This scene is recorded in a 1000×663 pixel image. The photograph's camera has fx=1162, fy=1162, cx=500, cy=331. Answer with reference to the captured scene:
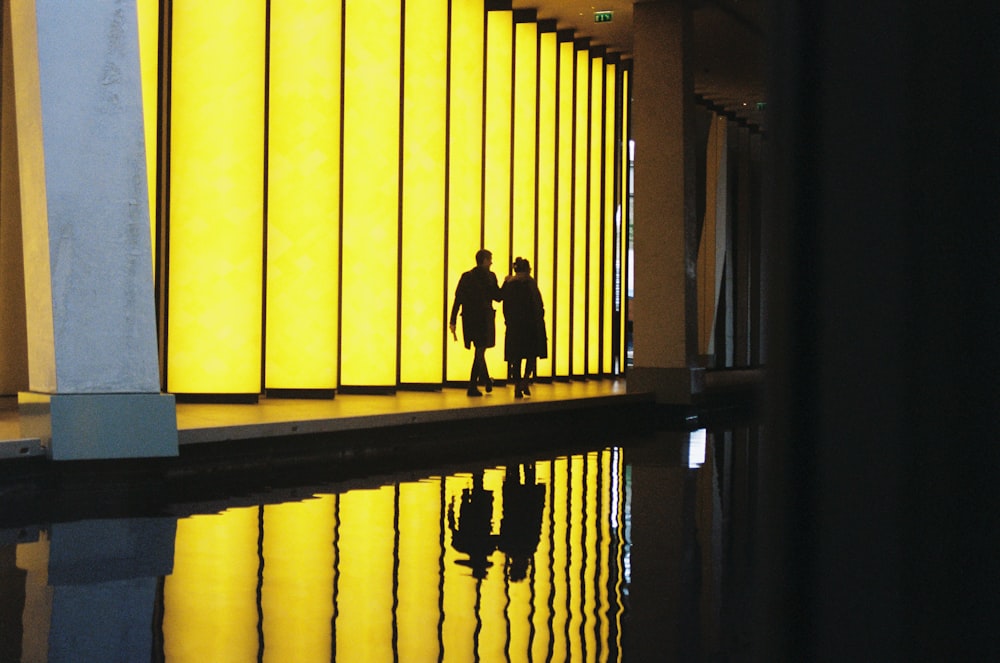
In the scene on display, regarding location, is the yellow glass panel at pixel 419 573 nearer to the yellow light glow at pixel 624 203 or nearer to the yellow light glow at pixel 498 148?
the yellow light glow at pixel 498 148

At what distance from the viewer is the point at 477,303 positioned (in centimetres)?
1622

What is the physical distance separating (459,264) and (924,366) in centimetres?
1875

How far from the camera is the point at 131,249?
30.1 ft

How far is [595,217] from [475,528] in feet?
63.5

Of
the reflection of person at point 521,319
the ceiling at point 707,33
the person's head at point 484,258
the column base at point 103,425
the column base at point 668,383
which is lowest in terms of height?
the column base at point 668,383

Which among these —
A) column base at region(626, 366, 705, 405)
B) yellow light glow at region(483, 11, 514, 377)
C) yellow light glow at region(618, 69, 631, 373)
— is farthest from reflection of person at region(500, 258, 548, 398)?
yellow light glow at region(618, 69, 631, 373)

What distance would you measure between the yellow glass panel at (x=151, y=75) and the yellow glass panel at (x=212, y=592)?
6746 mm

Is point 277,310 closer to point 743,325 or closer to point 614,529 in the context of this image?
point 614,529

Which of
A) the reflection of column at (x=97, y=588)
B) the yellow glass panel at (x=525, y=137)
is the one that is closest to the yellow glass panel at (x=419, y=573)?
the reflection of column at (x=97, y=588)

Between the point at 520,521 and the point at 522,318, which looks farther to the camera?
the point at 522,318

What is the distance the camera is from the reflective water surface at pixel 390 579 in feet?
13.6

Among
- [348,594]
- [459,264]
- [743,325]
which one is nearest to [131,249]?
[348,594]

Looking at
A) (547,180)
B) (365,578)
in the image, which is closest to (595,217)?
(547,180)

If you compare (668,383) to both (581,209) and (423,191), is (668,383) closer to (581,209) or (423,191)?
(423,191)
